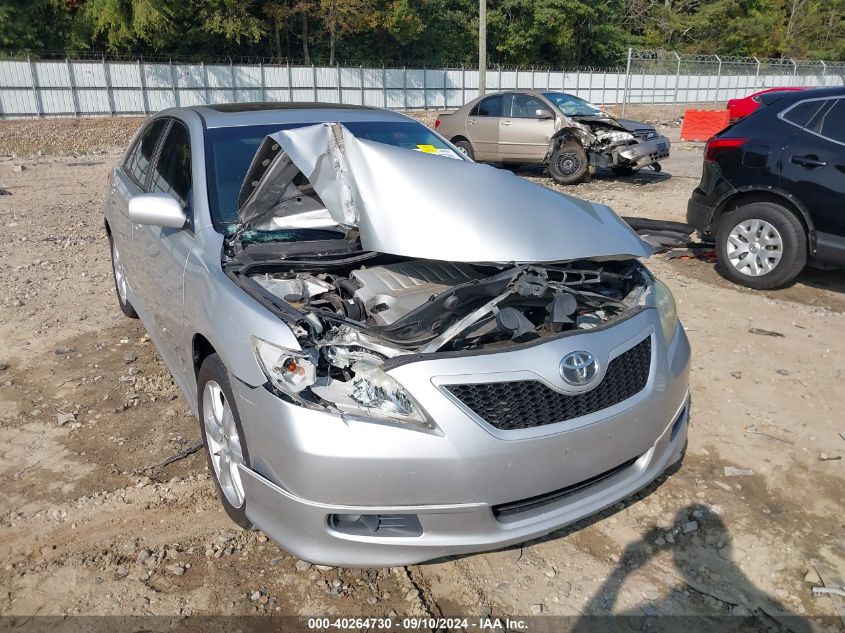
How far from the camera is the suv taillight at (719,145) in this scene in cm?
602

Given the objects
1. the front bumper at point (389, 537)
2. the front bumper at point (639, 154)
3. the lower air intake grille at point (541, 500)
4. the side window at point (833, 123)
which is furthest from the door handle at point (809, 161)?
the front bumper at point (639, 154)

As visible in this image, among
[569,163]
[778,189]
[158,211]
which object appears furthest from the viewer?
[569,163]

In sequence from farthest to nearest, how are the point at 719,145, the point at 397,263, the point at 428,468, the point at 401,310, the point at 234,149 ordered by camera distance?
the point at 719,145 < the point at 234,149 < the point at 397,263 < the point at 401,310 < the point at 428,468

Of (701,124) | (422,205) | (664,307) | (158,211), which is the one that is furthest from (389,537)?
(701,124)

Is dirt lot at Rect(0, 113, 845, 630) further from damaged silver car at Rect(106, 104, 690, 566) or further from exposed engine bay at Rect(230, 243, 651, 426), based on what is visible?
exposed engine bay at Rect(230, 243, 651, 426)

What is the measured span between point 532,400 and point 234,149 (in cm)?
226

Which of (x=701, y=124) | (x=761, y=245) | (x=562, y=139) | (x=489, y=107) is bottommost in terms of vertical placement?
(x=701, y=124)

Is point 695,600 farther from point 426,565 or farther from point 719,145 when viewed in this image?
point 719,145

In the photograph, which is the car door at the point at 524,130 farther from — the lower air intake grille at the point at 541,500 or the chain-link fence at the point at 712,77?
the chain-link fence at the point at 712,77

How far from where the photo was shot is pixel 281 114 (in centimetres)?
400

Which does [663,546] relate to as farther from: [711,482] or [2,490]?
[2,490]

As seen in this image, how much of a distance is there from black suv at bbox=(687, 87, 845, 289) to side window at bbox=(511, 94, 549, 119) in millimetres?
6435

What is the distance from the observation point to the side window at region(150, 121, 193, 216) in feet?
11.6

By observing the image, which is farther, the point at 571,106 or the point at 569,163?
the point at 571,106
